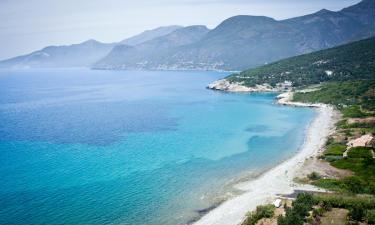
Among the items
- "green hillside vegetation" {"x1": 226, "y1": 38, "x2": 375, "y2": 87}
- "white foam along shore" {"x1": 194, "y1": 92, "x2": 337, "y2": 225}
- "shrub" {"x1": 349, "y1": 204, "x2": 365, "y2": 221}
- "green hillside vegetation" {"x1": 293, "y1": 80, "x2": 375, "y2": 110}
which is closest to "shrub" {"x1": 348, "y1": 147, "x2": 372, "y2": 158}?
"white foam along shore" {"x1": 194, "y1": 92, "x2": 337, "y2": 225}

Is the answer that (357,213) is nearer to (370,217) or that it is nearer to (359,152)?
→ (370,217)

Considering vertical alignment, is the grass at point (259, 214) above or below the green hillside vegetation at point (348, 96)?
below

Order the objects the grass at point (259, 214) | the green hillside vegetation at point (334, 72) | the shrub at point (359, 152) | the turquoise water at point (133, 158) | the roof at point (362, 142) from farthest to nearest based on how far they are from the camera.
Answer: the green hillside vegetation at point (334, 72) → the roof at point (362, 142) → the shrub at point (359, 152) → the turquoise water at point (133, 158) → the grass at point (259, 214)

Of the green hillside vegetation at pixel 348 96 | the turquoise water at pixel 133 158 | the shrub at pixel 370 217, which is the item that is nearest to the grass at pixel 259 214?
the turquoise water at pixel 133 158

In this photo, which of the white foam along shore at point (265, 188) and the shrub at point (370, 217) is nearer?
the shrub at point (370, 217)

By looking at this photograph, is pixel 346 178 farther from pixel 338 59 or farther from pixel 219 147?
pixel 338 59

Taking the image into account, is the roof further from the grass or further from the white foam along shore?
the grass

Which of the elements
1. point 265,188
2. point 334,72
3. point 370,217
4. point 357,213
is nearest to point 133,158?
point 265,188

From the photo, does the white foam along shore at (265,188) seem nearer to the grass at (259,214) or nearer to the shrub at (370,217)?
the grass at (259,214)

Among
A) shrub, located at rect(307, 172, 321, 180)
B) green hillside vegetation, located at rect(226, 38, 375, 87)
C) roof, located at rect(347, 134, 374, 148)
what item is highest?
green hillside vegetation, located at rect(226, 38, 375, 87)
